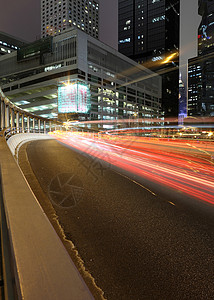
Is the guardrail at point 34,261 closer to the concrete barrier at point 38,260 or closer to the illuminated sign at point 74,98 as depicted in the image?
the concrete barrier at point 38,260

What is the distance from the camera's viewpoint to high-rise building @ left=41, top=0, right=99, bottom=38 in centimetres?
13562

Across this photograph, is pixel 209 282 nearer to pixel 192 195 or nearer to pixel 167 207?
pixel 167 207

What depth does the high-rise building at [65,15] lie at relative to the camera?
5340 inches

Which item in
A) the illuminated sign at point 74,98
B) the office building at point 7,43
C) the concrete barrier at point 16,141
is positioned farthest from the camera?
the office building at point 7,43

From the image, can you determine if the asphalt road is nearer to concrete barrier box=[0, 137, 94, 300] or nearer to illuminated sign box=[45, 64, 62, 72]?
concrete barrier box=[0, 137, 94, 300]

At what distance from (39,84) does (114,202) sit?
8248 cm

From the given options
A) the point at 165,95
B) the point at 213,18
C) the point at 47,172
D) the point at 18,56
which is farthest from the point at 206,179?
the point at 165,95

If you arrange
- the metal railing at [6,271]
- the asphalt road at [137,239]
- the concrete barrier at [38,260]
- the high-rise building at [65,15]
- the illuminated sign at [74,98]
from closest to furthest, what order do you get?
the concrete barrier at [38,260] → the metal railing at [6,271] → the asphalt road at [137,239] → the illuminated sign at [74,98] → the high-rise building at [65,15]

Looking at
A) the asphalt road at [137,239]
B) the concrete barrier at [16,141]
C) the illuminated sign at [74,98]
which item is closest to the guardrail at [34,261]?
the asphalt road at [137,239]

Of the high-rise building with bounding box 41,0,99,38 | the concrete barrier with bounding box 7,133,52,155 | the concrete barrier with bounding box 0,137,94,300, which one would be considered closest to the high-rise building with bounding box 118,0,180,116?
the high-rise building with bounding box 41,0,99,38

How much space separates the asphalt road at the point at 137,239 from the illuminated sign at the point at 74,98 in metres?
62.6

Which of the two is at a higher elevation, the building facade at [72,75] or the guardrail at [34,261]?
the building facade at [72,75]

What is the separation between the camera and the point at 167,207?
481cm

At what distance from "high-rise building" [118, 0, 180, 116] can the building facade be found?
59.0 meters
